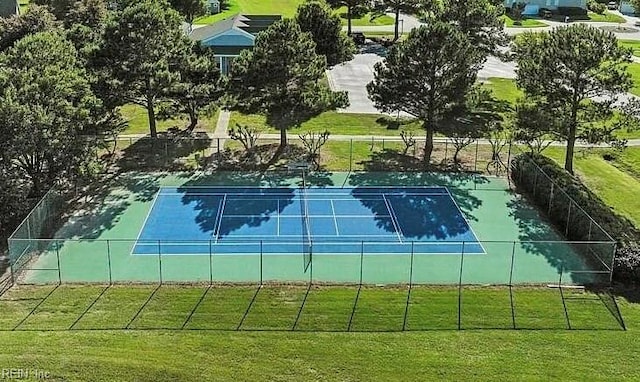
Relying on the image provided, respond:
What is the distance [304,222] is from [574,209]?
429 inches

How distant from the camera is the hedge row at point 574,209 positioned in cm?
2564

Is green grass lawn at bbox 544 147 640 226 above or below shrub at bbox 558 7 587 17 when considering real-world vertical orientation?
below

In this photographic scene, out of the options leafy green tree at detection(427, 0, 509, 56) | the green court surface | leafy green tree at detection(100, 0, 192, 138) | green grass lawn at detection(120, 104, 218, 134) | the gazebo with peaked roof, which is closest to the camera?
the green court surface

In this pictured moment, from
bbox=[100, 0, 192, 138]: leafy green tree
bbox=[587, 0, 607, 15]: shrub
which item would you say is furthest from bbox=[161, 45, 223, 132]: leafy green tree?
bbox=[587, 0, 607, 15]: shrub

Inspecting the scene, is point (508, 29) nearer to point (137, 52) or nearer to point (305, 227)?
point (137, 52)

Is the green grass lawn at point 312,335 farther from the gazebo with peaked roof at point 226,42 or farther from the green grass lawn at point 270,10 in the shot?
the green grass lawn at point 270,10

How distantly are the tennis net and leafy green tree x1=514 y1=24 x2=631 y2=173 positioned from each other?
1209 cm

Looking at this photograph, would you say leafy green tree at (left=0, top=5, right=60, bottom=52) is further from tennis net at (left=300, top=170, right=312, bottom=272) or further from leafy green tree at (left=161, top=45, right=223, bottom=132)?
tennis net at (left=300, top=170, right=312, bottom=272)

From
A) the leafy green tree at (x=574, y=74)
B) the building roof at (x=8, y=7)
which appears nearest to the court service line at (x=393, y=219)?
Result: the leafy green tree at (x=574, y=74)

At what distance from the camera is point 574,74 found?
3425cm

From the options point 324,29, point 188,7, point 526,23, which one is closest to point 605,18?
point 526,23

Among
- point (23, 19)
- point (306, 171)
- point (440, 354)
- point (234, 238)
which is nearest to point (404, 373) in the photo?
point (440, 354)

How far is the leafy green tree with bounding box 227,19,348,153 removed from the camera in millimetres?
35750

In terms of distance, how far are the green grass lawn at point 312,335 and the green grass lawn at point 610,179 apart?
9441 mm
